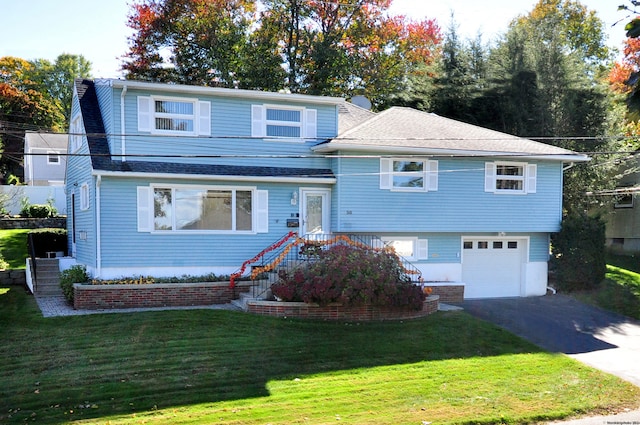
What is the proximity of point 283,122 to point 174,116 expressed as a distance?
3.44 metres

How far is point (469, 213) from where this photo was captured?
63.2 feet

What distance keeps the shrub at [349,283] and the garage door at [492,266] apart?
16.9ft

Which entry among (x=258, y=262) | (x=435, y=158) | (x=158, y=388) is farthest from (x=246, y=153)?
(x=158, y=388)

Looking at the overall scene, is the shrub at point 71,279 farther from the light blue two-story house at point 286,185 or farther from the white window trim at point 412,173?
the white window trim at point 412,173

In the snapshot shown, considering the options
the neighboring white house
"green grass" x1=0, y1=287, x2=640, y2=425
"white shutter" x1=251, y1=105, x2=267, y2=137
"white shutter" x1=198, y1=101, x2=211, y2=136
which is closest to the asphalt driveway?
"green grass" x1=0, y1=287, x2=640, y2=425

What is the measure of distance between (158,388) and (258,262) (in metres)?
7.91

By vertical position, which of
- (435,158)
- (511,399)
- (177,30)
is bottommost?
(511,399)

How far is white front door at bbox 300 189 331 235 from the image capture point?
721 inches

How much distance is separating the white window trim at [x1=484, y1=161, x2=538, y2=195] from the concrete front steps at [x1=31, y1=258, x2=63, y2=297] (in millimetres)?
14276

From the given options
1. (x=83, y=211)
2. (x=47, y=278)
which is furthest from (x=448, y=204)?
(x=47, y=278)

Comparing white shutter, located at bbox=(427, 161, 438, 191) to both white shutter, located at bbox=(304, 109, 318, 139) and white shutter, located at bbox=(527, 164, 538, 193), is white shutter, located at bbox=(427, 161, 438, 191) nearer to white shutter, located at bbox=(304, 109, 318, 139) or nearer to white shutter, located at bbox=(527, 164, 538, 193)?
white shutter, located at bbox=(527, 164, 538, 193)

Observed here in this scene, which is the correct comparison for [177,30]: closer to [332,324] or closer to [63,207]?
[63,207]

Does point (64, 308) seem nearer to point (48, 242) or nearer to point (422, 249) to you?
point (48, 242)

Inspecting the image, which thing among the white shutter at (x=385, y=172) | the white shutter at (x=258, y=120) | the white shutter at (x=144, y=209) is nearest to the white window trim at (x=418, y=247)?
the white shutter at (x=385, y=172)
